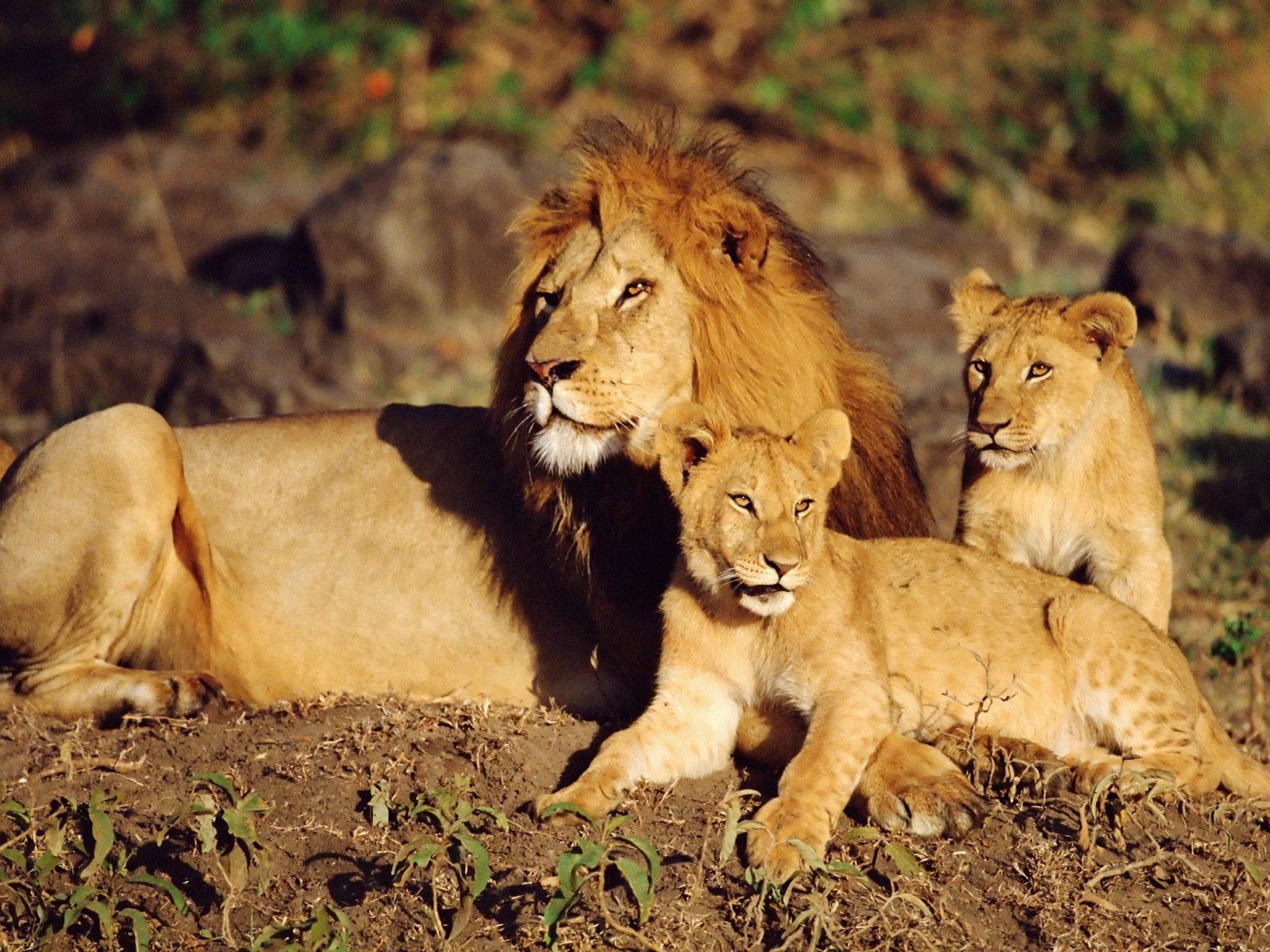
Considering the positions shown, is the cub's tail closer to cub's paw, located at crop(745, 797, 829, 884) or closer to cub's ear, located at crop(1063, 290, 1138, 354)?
cub's ear, located at crop(1063, 290, 1138, 354)

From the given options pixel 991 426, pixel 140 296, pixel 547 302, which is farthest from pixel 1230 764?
pixel 140 296

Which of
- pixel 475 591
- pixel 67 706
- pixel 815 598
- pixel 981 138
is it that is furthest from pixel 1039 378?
pixel 981 138

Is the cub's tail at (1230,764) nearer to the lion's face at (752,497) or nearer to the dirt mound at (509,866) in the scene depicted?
the dirt mound at (509,866)

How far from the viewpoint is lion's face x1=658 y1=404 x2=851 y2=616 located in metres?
3.47

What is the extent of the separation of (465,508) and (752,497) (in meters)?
1.28

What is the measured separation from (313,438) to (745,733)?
1668 mm

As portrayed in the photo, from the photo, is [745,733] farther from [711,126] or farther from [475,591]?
[711,126]

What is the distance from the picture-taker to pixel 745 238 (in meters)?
4.04

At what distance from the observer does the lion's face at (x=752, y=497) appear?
347cm

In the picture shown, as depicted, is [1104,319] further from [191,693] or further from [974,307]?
[191,693]

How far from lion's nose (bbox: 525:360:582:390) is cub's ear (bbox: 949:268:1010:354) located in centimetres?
109

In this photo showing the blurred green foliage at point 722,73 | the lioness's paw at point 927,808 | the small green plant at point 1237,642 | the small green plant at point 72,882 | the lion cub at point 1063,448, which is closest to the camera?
the small green plant at point 72,882

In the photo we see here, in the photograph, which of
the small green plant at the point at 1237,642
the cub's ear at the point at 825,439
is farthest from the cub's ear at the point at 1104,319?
the small green plant at the point at 1237,642

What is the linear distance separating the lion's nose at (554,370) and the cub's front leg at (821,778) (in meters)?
0.91
